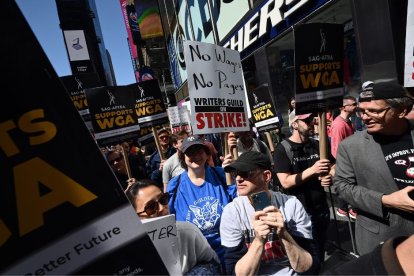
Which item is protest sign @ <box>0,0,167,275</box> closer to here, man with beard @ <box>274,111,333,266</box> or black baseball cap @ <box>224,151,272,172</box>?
black baseball cap @ <box>224,151,272,172</box>

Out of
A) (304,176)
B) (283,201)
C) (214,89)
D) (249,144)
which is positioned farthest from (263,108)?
(283,201)

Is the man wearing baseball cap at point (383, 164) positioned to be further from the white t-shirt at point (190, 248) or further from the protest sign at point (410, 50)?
the white t-shirt at point (190, 248)

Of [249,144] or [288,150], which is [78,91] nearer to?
[249,144]

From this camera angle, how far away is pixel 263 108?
17.9 feet

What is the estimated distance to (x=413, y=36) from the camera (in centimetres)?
253

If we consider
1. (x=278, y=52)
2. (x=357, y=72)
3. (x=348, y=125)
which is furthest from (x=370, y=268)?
(x=278, y=52)

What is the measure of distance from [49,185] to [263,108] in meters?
4.85

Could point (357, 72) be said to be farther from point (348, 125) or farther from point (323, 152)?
point (323, 152)

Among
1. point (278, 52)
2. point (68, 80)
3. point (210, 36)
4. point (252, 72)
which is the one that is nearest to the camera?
point (68, 80)

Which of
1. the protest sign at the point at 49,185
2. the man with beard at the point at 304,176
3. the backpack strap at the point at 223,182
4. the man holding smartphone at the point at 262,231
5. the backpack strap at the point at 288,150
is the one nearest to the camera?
the protest sign at the point at 49,185

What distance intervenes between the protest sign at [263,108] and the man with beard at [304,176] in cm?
191

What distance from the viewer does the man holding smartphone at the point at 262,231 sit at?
1.68 m

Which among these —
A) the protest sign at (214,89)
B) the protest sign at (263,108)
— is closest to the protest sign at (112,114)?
the protest sign at (263,108)

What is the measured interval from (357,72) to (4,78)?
7.06 meters
